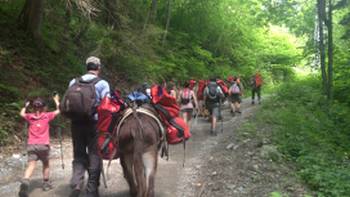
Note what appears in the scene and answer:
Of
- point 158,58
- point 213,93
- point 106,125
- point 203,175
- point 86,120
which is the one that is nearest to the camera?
point 106,125

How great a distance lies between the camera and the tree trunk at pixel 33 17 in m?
12.4

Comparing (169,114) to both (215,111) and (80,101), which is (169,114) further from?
(215,111)

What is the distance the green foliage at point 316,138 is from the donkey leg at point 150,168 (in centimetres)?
386

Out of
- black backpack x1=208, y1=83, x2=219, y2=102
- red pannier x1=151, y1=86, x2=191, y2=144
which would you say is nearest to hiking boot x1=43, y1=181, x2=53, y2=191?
red pannier x1=151, y1=86, x2=191, y2=144

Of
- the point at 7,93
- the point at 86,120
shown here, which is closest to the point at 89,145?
the point at 86,120

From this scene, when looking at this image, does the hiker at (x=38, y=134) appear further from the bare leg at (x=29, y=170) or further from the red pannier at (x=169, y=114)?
the red pannier at (x=169, y=114)

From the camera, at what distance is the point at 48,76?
1279 centimetres

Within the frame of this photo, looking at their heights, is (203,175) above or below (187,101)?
below

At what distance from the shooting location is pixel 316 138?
11.4 metres

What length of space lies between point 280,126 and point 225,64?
59.0 ft

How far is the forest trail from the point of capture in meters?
6.72

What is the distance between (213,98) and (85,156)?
7822 millimetres

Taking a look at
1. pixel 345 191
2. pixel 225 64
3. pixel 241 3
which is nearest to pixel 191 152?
pixel 345 191

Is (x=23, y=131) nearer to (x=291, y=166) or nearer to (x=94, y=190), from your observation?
(x=94, y=190)
